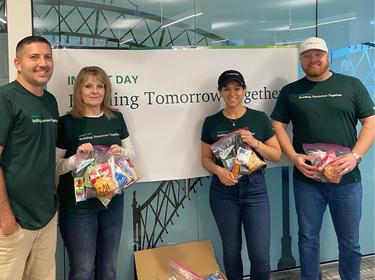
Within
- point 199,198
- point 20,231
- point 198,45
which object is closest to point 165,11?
point 198,45

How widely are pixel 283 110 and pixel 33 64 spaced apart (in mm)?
1585

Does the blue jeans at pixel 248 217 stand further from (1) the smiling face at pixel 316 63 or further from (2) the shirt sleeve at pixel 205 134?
(1) the smiling face at pixel 316 63

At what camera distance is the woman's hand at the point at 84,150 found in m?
1.96

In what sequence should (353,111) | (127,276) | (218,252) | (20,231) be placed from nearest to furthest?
1. (20,231)
2. (353,111)
3. (127,276)
4. (218,252)

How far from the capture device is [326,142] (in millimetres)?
2377

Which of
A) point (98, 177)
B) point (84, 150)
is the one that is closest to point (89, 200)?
point (98, 177)

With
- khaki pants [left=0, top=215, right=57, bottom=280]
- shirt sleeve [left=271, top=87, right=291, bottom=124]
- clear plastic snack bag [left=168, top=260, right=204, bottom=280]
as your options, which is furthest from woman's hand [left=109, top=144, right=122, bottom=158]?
shirt sleeve [left=271, top=87, right=291, bottom=124]

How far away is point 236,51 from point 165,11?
0.57m

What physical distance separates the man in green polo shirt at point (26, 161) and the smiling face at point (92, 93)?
0.21 meters

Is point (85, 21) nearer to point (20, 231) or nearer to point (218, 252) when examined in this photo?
point (20, 231)

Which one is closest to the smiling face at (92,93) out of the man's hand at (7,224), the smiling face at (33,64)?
the smiling face at (33,64)

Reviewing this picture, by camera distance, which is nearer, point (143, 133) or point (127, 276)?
point (143, 133)

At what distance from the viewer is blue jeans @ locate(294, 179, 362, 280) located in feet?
7.79

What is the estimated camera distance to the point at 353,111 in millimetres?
2385
